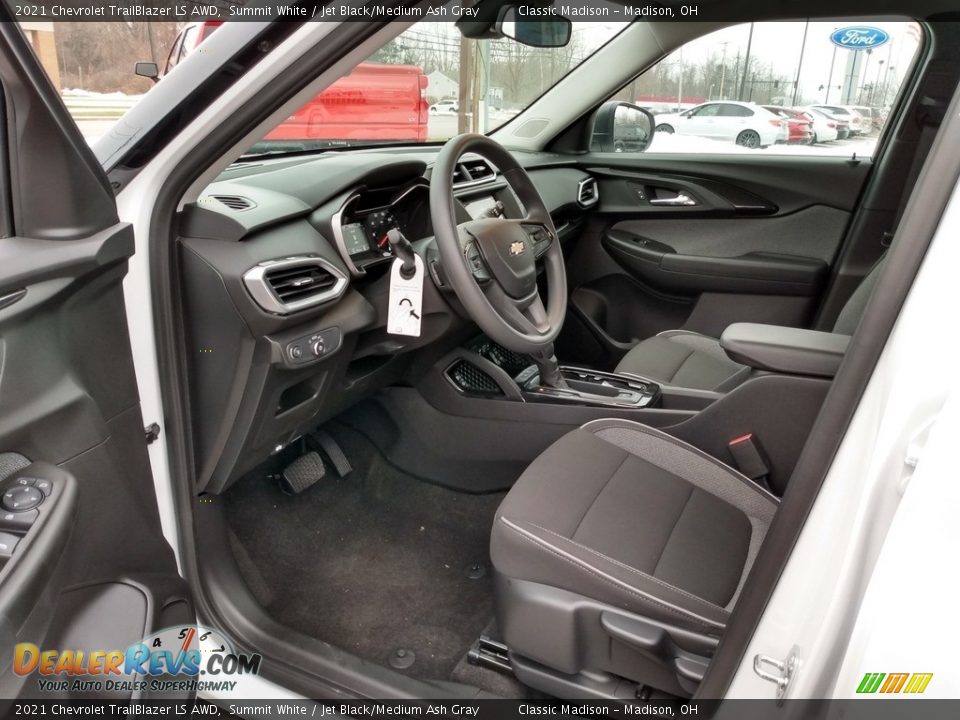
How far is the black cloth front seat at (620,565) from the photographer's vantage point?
122cm

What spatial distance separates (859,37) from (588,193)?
3.37ft

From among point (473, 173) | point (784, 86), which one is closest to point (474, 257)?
point (473, 173)

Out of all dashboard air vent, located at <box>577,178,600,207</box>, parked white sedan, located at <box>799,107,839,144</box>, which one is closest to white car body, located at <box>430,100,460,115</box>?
dashboard air vent, located at <box>577,178,600,207</box>

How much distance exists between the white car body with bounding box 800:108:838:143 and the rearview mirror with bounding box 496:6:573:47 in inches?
35.0

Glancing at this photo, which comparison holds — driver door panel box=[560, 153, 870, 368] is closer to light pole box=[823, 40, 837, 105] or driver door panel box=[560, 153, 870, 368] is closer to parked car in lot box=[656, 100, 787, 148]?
parked car in lot box=[656, 100, 787, 148]

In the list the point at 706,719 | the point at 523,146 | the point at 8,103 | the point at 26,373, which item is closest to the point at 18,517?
the point at 26,373

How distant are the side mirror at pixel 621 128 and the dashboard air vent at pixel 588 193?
0.55ft

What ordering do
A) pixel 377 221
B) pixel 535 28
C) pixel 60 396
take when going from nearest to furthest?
pixel 60 396 < pixel 377 221 < pixel 535 28

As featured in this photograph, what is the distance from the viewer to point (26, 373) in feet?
3.38

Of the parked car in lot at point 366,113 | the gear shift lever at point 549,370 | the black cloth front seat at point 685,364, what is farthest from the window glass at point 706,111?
the gear shift lever at point 549,370

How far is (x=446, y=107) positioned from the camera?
Result: 266 centimetres

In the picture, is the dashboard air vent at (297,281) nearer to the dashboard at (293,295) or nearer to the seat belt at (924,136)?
the dashboard at (293,295)

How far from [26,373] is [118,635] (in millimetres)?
448

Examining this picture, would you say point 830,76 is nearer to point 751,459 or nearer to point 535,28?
point 535,28
